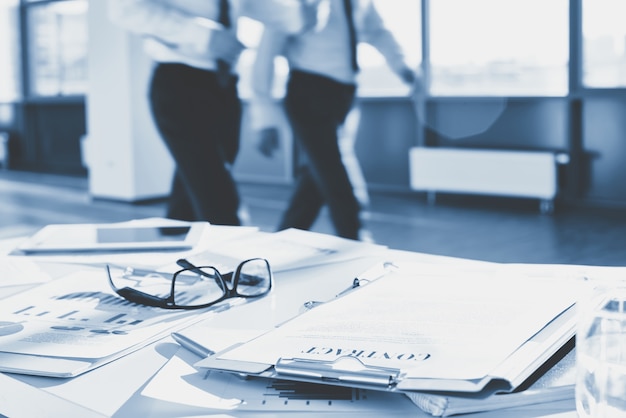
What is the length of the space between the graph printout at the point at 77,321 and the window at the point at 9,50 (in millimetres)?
9222

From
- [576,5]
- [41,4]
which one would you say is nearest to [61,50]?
[41,4]

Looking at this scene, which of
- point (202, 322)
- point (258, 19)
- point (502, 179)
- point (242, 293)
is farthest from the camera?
point (502, 179)

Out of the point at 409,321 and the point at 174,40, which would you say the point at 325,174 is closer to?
the point at 174,40

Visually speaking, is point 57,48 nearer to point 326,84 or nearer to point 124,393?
point 326,84

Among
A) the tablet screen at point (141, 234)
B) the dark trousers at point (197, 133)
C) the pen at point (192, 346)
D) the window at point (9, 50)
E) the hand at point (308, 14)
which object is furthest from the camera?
the window at point (9, 50)

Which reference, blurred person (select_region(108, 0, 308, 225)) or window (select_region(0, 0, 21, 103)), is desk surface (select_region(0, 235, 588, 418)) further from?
window (select_region(0, 0, 21, 103))

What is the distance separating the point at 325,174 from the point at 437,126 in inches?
147

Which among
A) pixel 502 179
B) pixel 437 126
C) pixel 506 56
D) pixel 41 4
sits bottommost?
pixel 502 179

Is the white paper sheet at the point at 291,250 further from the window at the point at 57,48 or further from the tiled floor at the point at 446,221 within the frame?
the window at the point at 57,48

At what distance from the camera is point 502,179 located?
5.78 meters

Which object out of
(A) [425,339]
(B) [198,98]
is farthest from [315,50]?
(A) [425,339]

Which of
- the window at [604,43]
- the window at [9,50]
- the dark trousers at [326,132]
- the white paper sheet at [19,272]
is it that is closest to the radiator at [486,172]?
the window at [604,43]

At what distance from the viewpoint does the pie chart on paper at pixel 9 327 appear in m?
0.84

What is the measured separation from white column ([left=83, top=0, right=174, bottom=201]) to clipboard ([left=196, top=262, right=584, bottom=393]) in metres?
5.51
